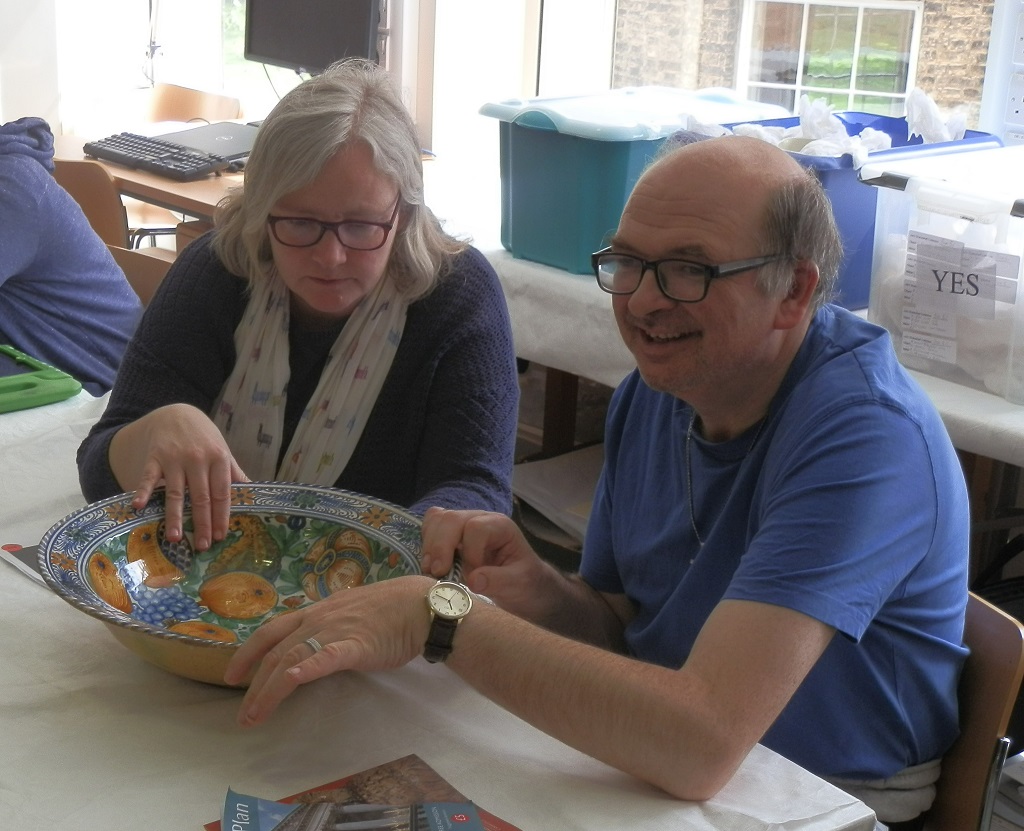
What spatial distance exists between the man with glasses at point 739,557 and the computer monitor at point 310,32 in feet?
7.35

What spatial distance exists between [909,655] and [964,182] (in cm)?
104

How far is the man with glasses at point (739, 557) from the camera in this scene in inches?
37.9

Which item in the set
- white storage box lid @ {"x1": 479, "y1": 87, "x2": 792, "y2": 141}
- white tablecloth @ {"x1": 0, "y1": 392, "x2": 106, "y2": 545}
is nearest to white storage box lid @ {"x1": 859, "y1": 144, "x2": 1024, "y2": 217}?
white storage box lid @ {"x1": 479, "y1": 87, "x2": 792, "y2": 141}

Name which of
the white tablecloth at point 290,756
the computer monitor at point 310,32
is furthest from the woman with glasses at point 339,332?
the computer monitor at point 310,32

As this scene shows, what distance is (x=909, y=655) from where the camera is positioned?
3.75 feet

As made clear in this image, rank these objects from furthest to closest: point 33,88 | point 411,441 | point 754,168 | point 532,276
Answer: point 33,88 < point 532,276 < point 411,441 < point 754,168

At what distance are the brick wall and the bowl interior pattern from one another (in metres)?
2.00

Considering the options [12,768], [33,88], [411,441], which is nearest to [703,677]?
[12,768]

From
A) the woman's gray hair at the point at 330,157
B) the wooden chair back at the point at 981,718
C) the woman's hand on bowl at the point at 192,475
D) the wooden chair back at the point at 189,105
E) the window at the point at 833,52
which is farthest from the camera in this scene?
the wooden chair back at the point at 189,105

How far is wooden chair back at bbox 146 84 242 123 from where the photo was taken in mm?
4023

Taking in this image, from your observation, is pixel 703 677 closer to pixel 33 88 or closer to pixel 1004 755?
pixel 1004 755

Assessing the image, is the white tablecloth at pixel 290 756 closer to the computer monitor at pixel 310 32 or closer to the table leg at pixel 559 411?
the table leg at pixel 559 411

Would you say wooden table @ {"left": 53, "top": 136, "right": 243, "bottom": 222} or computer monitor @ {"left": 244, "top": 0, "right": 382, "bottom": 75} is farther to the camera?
computer monitor @ {"left": 244, "top": 0, "right": 382, "bottom": 75}

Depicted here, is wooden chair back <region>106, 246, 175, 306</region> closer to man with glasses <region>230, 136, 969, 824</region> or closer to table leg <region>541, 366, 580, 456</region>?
table leg <region>541, 366, 580, 456</region>
